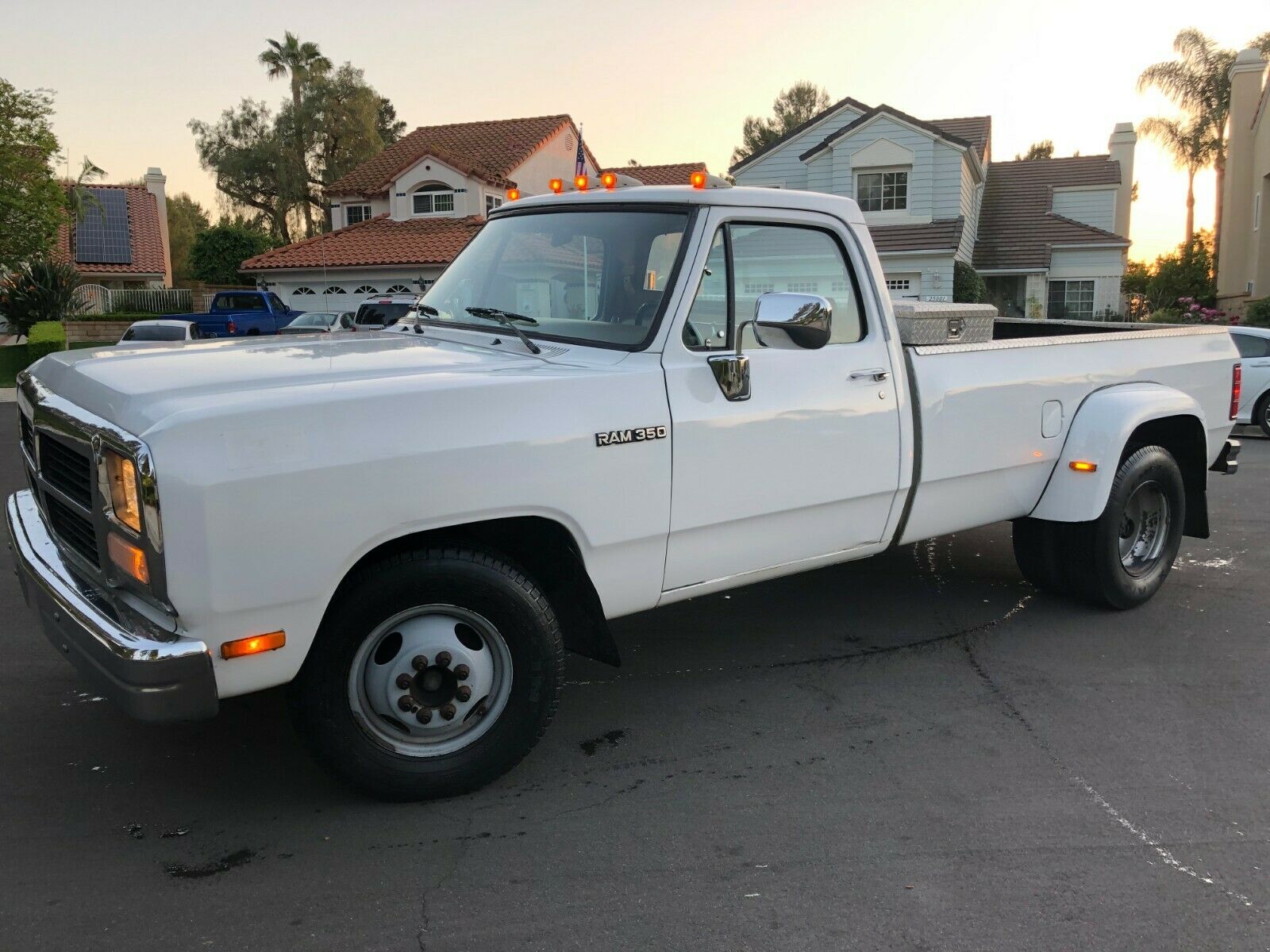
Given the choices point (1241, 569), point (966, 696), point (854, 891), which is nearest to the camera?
point (854, 891)

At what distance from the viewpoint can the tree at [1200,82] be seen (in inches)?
1700

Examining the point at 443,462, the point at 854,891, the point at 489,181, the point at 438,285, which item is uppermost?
the point at 489,181

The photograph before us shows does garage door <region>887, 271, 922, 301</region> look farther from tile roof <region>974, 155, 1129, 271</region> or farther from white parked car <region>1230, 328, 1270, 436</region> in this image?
white parked car <region>1230, 328, 1270, 436</region>

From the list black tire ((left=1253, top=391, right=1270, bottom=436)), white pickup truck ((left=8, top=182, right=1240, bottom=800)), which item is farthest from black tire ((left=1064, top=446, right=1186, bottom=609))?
black tire ((left=1253, top=391, right=1270, bottom=436))

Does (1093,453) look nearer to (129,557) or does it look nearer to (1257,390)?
(129,557)

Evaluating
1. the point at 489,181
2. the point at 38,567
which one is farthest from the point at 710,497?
the point at 489,181

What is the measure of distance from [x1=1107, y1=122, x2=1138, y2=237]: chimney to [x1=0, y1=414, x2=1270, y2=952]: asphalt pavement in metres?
34.5

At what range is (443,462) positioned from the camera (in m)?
3.24

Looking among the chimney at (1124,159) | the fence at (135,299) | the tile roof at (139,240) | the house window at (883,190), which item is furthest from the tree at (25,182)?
the chimney at (1124,159)

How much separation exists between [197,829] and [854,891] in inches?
82.2

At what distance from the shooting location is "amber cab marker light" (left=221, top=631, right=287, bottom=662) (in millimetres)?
2990

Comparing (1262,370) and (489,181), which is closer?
(1262,370)

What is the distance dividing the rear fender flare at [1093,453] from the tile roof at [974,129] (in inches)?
1071

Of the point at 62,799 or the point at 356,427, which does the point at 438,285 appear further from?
the point at 62,799
